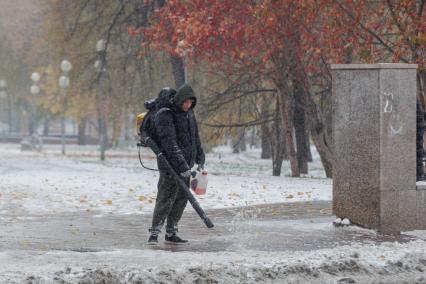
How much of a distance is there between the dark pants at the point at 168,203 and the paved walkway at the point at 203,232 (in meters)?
0.21

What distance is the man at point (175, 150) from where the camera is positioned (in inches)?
418

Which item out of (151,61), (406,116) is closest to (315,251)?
(406,116)

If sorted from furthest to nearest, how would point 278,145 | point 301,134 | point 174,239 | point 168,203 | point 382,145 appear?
point 301,134 < point 278,145 < point 382,145 < point 174,239 < point 168,203

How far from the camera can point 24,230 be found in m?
12.5

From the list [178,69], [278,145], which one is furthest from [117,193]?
[178,69]

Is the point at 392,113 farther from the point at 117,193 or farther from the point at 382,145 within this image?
the point at 117,193

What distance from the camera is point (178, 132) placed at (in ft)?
35.4

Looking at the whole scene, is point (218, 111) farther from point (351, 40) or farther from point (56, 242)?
point (56, 242)

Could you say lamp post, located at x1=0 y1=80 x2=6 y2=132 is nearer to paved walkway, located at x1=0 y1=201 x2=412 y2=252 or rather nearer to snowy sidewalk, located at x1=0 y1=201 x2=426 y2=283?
paved walkway, located at x1=0 y1=201 x2=412 y2=252

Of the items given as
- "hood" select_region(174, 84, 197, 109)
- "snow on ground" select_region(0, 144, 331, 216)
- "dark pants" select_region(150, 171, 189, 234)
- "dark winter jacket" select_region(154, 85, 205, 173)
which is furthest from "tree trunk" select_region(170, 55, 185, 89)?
"hood" select_region(174, 84, 197, 109)

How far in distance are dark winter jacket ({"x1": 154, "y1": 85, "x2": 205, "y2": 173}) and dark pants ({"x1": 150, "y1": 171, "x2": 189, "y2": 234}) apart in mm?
200

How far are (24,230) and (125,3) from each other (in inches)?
829

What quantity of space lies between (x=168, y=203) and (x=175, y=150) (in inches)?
26.0

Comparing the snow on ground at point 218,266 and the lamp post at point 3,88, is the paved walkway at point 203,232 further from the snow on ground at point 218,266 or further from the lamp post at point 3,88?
the lamp post at point 3,88
